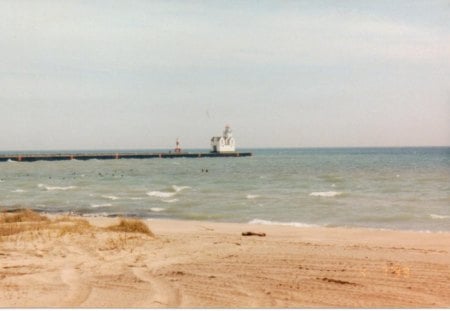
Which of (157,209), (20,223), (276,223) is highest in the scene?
(20,223)

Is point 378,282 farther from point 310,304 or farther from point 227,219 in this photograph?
point 227,219

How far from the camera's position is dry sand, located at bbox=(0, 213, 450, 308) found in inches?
272

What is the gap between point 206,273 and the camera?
329 inches

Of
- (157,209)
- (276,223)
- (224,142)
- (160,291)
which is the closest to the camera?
(160,291)

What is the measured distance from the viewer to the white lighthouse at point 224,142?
124250mm

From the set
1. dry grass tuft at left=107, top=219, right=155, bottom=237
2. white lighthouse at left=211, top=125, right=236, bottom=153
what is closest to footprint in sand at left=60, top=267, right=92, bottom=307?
dry grass tuft at left=107, top=219, right=155, bottom=237

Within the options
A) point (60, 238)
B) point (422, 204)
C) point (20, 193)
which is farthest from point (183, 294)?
point (20, 193)

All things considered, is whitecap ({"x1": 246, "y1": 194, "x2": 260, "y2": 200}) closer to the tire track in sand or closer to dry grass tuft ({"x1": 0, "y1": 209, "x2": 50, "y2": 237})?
dry grass tuft ({"x1": 0, "y1": 209, "x2": 50, "y2": 237})

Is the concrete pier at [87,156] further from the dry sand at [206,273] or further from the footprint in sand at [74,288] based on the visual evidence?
the footprint in sand at [74,288]

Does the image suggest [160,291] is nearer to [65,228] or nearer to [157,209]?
[65,228]

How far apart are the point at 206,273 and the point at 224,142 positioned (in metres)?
118

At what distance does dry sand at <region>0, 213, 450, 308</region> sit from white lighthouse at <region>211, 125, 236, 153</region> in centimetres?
11165

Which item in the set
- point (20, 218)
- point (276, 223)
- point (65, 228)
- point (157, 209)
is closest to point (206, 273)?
point (65, 228)

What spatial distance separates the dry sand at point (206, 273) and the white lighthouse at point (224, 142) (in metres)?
112
